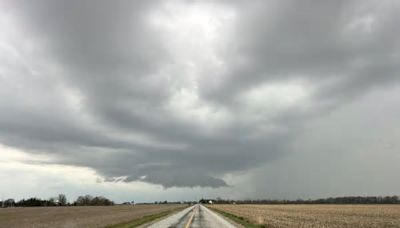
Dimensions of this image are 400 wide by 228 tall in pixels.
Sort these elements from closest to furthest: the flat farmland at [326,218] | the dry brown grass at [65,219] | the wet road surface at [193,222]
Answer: the wet road surface at [193,222] → the flat farmland at [326,218] → the dry brown grass at [65,219]

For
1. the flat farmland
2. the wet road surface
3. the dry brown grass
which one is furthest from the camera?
the dry brown grass

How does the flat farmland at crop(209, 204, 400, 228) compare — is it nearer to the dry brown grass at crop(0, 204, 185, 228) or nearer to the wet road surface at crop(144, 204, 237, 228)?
the wet road surface at crop(144, 204, 237, 228)

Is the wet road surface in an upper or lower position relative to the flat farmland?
upper

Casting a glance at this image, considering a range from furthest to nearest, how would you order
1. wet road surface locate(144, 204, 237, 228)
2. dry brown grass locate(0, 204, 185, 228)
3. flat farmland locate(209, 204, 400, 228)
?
dry brown grass locate(0, 204, 185, 228)
flat farmland locate(209, 204, 400, 228)
wet road surface locate(144, 204, 237, 228)

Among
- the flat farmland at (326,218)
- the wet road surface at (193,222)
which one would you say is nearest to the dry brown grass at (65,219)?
the wet road surface at (193,222)

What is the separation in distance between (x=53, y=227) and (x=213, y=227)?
19279 millimetres

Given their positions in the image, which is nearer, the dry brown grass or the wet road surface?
the wet road surface

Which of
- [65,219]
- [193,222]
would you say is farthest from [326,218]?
[65,219]

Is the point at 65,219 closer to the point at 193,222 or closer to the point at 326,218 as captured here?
the point at 193,222

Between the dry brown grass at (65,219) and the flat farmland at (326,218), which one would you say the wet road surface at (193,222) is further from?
the dry brown grass at (65,219)

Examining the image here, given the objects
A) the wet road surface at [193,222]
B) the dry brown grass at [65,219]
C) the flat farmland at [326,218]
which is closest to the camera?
the wet road surface at [193,222]

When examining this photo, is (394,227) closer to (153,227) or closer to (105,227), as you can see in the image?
(153,227)

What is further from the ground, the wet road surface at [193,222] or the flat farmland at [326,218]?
the wet road surface at [193,222]

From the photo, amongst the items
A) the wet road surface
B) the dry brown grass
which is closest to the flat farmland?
the wet road surface
